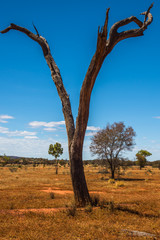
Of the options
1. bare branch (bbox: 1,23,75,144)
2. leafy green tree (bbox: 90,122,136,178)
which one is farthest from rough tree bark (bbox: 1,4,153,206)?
leafy green tree (bbox: 90,122,136,178)

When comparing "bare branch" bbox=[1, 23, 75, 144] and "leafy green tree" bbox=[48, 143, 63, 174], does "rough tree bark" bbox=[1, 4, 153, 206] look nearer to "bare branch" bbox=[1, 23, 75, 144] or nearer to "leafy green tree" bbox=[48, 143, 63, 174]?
"bare branch" bbox=[1, 23, 75, 144]

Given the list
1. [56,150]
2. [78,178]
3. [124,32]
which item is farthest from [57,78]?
[56,150]

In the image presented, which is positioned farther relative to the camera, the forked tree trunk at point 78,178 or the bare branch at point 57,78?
the bare branch at point 57,78

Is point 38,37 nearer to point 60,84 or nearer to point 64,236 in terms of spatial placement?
point 60,84

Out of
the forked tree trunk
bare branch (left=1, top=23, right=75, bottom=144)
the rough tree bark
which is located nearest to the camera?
the rough tree bark

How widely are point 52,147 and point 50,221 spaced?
36.1 m

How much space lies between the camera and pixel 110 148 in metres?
30.6

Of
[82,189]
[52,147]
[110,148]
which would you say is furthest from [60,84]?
[52,147]

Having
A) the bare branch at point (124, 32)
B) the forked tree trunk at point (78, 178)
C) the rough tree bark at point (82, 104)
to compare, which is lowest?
the forked tree trunk at point (78, 178)

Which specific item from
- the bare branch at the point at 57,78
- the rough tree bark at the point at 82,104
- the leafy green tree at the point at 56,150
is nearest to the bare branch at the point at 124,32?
the rough tree bark at the point at 82,104

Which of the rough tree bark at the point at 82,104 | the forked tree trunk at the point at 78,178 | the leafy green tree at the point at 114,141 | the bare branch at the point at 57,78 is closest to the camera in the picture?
the rough tree bark at the point at 82,104

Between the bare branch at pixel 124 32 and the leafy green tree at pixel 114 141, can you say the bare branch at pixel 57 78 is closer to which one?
the bare branch at pixel 124 32

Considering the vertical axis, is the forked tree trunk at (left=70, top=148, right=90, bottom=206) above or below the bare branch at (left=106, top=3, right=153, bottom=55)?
below

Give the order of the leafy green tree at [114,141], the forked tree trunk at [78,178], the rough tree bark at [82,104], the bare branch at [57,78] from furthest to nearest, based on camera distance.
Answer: the leafy green tree at [114,141], the bare branch at [57,78], the forked tree trunk at [78,178], the rough tree bark at [82,104]
